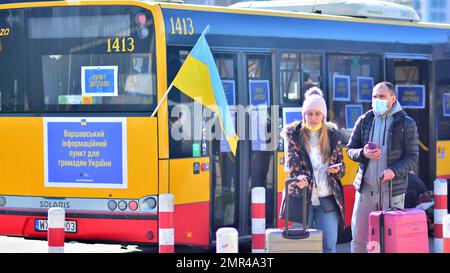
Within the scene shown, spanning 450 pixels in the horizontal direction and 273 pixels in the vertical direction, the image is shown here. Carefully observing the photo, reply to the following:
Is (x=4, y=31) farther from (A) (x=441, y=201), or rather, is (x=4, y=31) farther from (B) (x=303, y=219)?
(A) (x=441, y=201)

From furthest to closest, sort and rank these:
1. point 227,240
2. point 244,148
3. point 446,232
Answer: point 244,148, point 446,232, point 227,240

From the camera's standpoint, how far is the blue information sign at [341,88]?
12.0 metres

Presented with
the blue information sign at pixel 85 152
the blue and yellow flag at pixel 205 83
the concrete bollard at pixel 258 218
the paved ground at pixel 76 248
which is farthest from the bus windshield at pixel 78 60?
the paved ground at pixel 76 248

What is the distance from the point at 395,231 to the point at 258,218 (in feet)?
7.21

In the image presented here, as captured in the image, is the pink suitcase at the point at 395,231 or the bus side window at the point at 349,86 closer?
the pink suitcase at the point at 395,231

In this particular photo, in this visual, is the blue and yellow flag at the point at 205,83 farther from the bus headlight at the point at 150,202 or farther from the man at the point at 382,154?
the man at the point at 382,154

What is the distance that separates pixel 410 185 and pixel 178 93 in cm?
433

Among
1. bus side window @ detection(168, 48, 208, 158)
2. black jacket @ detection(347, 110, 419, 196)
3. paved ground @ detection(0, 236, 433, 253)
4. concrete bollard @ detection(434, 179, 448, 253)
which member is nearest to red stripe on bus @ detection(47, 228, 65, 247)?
bus side window @ detection(168, 48, 208, 158)

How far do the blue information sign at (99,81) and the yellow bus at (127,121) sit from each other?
10mm

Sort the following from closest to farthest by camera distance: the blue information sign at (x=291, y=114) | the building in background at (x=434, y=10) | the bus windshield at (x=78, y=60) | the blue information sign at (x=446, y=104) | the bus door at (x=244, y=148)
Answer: the bus windshield at (x=78, y=60)
the bus door at (x=244, y=148)
the blue information sign at (x=291, y=114)
the blue information sign at (x=446, y=104)
the building in background at (x=434, y=10)

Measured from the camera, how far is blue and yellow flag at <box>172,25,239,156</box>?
32.3ft

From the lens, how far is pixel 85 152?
32.9 feet

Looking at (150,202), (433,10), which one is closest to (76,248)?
(150,202)

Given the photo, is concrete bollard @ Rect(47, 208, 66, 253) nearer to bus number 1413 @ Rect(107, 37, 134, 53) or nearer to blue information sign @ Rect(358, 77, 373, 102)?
bus number 1413 @ Rect(107, 37, 134, 53)
